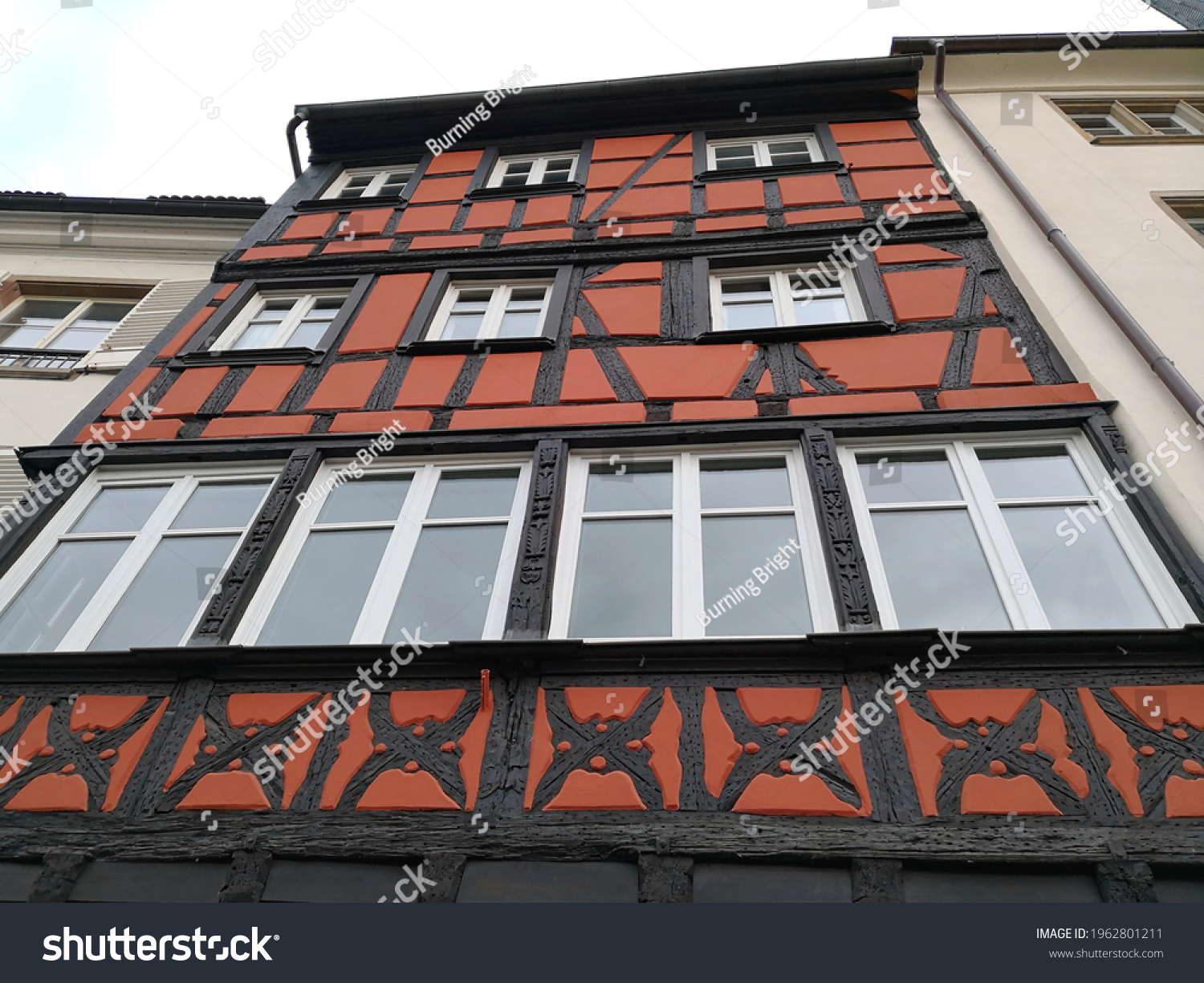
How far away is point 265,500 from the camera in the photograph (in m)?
6.23

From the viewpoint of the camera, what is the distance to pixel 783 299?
26.9ft

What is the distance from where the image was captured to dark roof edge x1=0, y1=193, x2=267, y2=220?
11203mm

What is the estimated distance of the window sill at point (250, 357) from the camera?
779 centimetres

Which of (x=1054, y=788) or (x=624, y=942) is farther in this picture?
(x=1054, y=788)

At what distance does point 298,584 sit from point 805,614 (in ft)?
10.9

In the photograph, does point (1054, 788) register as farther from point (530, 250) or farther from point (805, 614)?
point (530, 250)

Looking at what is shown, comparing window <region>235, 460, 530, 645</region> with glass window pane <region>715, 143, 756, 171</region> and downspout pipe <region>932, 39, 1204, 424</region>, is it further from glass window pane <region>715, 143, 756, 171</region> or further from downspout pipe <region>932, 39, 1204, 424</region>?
glass window pane <region>715, 143, 756, 171</region>

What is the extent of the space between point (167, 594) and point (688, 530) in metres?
3.53

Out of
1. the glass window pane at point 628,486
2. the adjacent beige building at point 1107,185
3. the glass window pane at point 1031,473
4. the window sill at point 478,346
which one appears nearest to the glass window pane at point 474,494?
the glass window pane at point 628,486

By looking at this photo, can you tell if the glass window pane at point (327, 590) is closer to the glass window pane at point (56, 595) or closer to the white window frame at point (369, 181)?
the glass window pane at point (56, 595)

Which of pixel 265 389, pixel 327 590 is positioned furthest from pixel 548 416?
pixel 265 389

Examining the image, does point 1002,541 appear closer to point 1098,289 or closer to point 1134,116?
point 1098,289

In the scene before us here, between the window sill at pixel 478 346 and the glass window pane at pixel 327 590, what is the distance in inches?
90.1

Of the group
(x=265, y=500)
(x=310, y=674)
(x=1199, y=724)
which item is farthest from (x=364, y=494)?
(x=1199, y=724)
